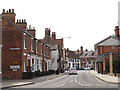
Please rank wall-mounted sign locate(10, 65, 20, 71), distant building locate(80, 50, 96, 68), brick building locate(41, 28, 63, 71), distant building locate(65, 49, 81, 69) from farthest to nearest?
1. distant building locate(80, 50, 96, 68)
2. distant building locate(65, 49, 81, 69)
3. brick building locate(41, 28, 63, 71)
4. wall-mounted sign locate(10, 65, 20, 71)

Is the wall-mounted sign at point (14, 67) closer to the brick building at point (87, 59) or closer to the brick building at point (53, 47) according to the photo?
the brick building at point (53, 47)

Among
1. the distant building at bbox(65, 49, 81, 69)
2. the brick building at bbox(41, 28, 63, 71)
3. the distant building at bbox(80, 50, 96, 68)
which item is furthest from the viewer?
the distant building at bbox(80, 50, 96, 68)

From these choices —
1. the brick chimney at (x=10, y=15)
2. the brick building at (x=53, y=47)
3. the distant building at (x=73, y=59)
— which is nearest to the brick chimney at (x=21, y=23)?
the brick chimney at (x=10, y=15)

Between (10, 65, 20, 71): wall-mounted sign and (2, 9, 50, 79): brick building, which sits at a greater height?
(2, 9, 50, 79): brick building

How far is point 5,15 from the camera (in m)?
34.7

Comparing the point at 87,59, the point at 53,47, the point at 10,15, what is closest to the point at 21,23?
the point at 10,15

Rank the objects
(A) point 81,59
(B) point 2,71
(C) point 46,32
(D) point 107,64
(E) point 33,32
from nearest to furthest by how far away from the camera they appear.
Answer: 1. (B) point 2,71
2. (E) point 33,32
3. (D) point 107,64
4. (C) point 46,32
5. (A) point 81,59

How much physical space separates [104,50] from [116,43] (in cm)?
433

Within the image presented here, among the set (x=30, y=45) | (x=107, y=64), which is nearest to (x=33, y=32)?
(x=30, y=45)

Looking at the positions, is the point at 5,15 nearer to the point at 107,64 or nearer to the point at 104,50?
the point at 107,64

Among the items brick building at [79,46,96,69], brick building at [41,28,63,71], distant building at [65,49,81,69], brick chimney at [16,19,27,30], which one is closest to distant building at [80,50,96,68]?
brick building at [79,46,96,69]

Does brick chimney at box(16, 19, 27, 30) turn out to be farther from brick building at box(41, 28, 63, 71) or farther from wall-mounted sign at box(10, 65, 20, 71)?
brick building at box(41, 28, 63, 71)

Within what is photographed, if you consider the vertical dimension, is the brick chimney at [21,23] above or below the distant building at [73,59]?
above

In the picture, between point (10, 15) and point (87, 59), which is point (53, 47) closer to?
point (10, 15)
